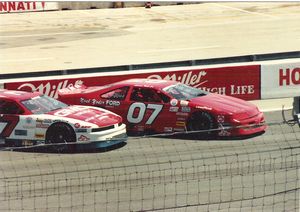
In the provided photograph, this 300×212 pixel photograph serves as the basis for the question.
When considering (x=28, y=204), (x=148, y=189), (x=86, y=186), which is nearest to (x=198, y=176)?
(x=148, y=189)

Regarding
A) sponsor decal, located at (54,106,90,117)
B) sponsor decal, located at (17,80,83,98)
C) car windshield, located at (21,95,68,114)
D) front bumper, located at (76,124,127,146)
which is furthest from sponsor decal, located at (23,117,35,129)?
sponsor decal, located at (17,80,83,98)

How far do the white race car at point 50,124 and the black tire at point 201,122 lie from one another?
4.43 feet

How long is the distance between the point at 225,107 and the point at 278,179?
12.3 ft

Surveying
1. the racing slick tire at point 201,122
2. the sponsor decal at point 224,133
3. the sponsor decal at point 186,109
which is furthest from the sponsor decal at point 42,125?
the sponsor decal at point 224,133

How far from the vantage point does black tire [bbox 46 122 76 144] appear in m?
12.4

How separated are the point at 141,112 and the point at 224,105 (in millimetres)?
1650

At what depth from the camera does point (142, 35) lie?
106ft

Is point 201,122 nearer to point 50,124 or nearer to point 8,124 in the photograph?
point 50,124

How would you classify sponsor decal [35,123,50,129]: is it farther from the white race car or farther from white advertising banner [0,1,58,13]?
white advertising banner [0,1,58,13]

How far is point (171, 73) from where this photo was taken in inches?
666

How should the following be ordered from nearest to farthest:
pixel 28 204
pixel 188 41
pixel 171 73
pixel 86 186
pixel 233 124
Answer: pixel 28 204 → pixel 86 186 → pixel 233 124 → pixel 171 73 → pixel 188 41

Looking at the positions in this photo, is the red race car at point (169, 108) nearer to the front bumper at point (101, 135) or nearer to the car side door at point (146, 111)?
the car side door at point (146, 111)

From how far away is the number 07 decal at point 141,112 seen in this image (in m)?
13.6

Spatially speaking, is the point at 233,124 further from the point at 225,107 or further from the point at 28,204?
the point at 28,204
